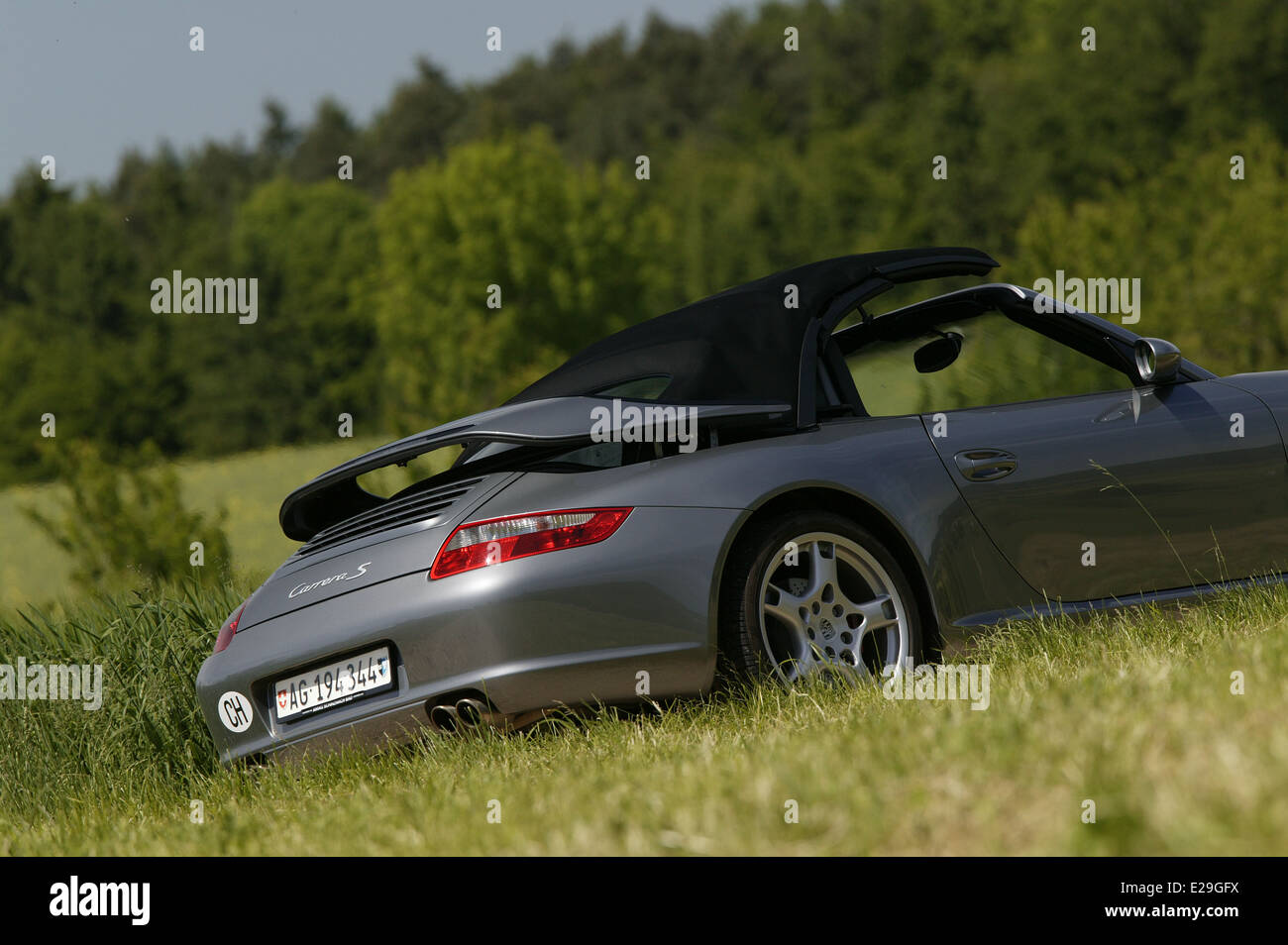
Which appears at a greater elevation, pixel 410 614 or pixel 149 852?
Result: pixel 410 614

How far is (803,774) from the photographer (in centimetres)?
296

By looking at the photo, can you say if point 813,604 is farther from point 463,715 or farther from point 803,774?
point 803,774

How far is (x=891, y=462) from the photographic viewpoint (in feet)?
15.6

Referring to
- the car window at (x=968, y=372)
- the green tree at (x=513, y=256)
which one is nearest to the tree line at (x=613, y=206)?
the green tree at (x=513, y=256)

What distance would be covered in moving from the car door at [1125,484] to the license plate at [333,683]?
201 cm

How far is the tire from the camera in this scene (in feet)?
14.4

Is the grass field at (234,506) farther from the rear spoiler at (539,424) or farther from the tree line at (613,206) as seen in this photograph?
the rear spoiler at (539,424)

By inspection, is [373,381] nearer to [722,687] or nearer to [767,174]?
[767,174]

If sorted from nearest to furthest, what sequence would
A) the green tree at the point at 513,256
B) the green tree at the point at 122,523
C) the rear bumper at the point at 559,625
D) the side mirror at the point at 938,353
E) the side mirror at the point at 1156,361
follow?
the rear bumper at the point at 559,625
the side mirror at the point at 1156,361
the side mirror at the point at 938,353
the green tree at the point at 122,523
the green tree at the point at 513,256

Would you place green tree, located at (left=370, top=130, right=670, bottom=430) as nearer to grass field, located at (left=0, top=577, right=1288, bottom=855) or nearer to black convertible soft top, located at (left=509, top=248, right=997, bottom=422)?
black convertible soft top, located at (left=509, top=248, right=997, bottom=422)

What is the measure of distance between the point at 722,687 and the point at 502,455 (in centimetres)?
119

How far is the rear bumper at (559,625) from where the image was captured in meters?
4.23

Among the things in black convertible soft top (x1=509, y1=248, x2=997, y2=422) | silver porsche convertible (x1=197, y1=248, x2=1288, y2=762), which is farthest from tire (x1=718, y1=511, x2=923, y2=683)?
black convertible soft top (x1=509, y1=248, x2=997, y2=422)

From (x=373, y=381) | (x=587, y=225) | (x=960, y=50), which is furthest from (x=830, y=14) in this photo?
(x=373, y=381)
